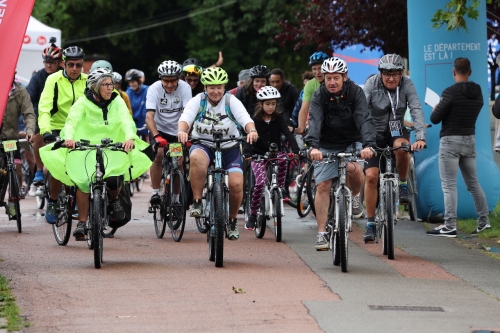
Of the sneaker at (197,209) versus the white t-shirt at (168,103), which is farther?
the white t-shirt at (168,103)

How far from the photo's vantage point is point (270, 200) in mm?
12672

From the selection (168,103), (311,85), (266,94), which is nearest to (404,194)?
(266,94)

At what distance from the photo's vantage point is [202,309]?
8.13m

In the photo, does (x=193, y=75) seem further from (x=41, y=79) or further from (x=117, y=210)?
(x=117, y=210)

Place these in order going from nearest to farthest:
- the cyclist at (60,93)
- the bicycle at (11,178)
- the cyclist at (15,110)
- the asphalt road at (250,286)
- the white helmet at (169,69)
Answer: the asphalt road at (250,286) → the cyclist at (60,93) → the white helmet at (169,69) → the bicycle at (11,178) → the cyclist at (15,110)

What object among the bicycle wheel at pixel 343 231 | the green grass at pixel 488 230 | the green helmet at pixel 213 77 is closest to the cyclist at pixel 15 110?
the green helmet at pixel 213 77

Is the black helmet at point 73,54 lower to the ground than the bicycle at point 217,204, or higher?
higher

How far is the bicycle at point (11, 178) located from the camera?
13.4 metres

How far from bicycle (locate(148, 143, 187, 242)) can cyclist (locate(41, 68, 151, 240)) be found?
1240mm

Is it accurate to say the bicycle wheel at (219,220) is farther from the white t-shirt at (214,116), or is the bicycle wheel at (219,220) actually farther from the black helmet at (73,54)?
the black helmet at (73,54)

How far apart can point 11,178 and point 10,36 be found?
495 centimetres

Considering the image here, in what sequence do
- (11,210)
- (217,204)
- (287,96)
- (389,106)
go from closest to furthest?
(217,204), (389,106), (11,210), (287,96)

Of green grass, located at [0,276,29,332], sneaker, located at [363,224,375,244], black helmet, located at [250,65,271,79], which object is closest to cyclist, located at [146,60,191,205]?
black helmet, located at [250,65,271,79]

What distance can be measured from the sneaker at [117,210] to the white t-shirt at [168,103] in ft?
8.19
